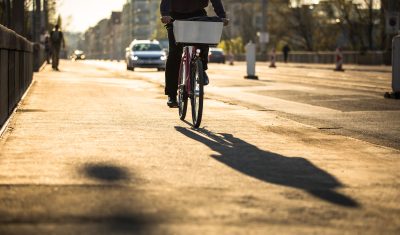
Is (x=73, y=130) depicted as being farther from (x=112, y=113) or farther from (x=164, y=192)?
(x=164, y=192)

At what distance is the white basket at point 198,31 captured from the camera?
884cm

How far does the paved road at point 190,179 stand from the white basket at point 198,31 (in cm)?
93

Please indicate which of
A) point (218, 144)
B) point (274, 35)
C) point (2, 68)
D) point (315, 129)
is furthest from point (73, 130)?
point (274, 35)

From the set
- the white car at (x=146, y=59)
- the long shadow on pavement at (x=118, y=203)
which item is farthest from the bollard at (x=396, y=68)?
the white car at (x=146, y=59)

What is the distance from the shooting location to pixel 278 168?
238 inches

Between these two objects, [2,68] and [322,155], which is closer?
[322,155]

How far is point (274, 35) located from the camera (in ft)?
288

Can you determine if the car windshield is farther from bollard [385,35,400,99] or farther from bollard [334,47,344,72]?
bollard [385,35,400,99]

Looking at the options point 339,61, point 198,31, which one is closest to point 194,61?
point 198,31

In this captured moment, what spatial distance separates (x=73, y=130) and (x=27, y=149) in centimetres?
164

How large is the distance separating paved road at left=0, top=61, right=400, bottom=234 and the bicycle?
0.91ft

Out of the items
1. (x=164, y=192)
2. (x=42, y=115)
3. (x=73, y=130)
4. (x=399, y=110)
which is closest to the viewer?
(x=164, y=192)

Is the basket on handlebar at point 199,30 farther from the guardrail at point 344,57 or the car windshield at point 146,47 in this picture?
the guardrail at point 344,57

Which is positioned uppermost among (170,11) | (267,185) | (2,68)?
(170,11)
